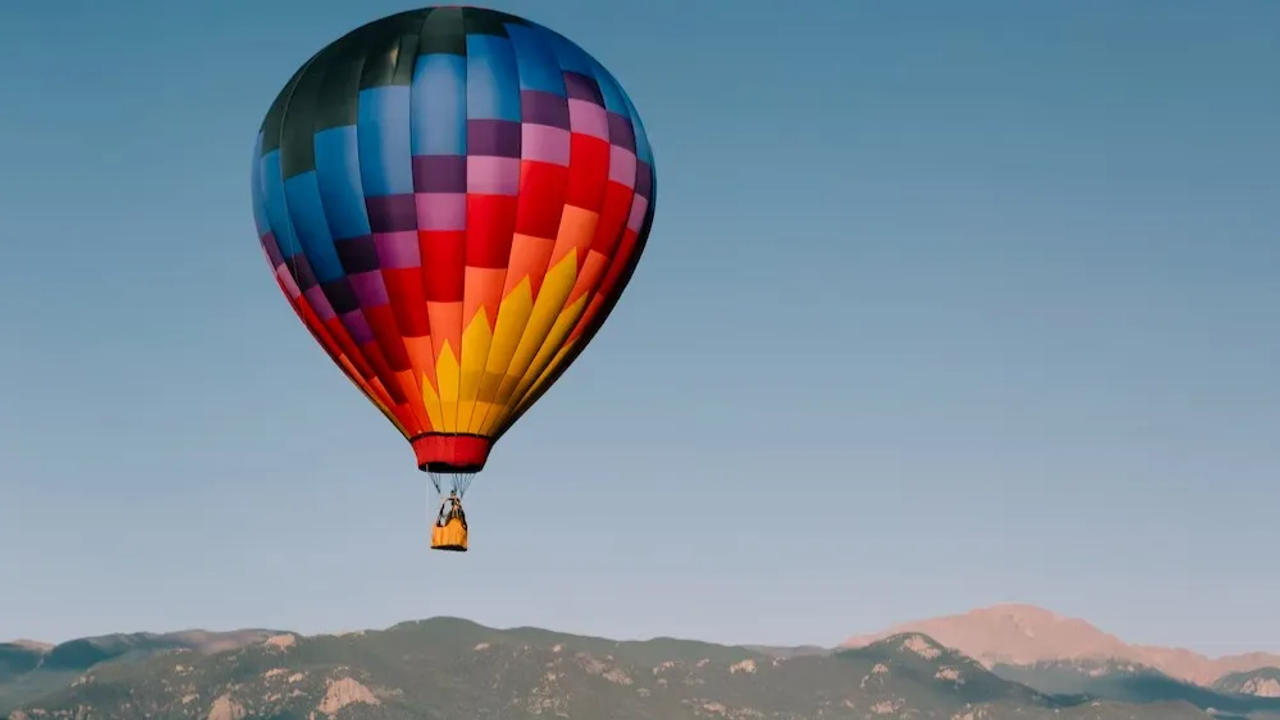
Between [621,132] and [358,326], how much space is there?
655 inches

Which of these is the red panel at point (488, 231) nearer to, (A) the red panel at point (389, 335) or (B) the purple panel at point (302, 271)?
(A) the red panel at point (389, 335)

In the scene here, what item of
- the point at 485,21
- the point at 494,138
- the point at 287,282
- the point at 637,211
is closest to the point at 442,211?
the point at 494,138

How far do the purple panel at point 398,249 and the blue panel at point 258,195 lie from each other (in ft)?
25.4

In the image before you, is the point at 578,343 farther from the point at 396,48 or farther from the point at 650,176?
the point at 396,48

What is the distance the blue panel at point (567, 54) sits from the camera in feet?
309

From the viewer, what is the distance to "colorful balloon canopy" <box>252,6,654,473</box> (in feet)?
294

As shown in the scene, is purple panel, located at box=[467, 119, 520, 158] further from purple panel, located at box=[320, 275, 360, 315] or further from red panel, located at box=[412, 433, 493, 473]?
red panel, located at box=[412, 433, 493, 473]

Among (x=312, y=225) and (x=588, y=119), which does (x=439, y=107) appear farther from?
(x=312, y=225)

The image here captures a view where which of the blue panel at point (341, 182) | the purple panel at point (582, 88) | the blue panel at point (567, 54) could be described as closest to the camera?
the blue panel at point (341, 182)

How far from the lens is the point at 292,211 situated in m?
92.0

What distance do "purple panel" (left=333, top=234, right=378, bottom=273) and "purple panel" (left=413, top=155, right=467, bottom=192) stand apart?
140 inches

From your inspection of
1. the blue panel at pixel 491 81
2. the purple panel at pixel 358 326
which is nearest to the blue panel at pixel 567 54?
the blue panel at pixel 491 81

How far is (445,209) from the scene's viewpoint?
8975 cm

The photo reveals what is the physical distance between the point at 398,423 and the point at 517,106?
16540 millimetres
